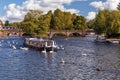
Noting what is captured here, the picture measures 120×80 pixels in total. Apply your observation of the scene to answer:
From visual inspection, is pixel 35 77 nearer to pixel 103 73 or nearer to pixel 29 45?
pixel 103 73

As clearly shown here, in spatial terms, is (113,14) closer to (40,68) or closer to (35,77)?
(40,68)

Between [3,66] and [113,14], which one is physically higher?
[113,14]

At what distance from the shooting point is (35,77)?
60906 mm

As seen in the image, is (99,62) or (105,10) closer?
(99,62)

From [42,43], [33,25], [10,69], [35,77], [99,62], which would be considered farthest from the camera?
[33,25]

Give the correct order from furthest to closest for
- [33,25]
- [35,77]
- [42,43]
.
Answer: [33,25], [42,43], [35,77]

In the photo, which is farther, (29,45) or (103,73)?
(29,45)

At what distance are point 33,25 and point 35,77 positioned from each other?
5363 inches

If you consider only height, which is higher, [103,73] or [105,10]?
[105,10]

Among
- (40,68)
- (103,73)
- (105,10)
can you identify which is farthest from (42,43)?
(105,10)

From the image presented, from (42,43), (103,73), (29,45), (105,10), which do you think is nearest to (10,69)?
(103,73)

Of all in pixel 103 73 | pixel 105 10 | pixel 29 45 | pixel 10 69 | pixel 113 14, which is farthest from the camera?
pixel 105 10

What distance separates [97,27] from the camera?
578 ft

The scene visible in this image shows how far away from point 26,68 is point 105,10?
116235 millimetres
